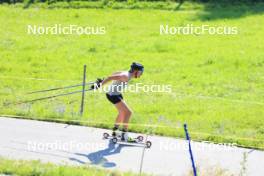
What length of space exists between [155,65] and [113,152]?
7.42m

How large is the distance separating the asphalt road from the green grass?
54cm

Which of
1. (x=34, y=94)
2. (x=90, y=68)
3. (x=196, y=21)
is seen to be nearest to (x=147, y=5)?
(x=196, y=21)

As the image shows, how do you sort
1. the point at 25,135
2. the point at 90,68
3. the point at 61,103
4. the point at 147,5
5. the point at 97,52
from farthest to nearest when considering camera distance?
the point at 147,5, the point at 97,52, the point at 90,68, the point at 61,103, the point at 25,135

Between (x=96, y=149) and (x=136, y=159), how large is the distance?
0.99 metres

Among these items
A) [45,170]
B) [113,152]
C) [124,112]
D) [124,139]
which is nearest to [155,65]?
[124,112]

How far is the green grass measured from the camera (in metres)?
12.0

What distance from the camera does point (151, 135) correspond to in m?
15.0

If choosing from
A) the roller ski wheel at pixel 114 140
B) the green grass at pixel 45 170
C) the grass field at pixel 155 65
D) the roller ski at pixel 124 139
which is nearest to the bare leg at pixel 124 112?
the roller ski at pixel 124 139

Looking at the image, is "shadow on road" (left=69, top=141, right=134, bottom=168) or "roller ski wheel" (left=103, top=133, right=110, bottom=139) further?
"roller ski wheel" (left=103, top=133, right=110, bottom=139)

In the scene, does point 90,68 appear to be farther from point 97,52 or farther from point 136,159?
point 136,159

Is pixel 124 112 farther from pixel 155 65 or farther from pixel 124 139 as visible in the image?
pixel 155 65

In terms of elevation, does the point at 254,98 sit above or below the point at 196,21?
below

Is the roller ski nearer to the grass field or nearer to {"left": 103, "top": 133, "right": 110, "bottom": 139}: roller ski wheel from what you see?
{"left": 103, "top": 133, "right": 110, "bottom": 139}: roller ski wheel

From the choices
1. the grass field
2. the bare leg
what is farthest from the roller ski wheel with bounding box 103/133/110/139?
the grass field
